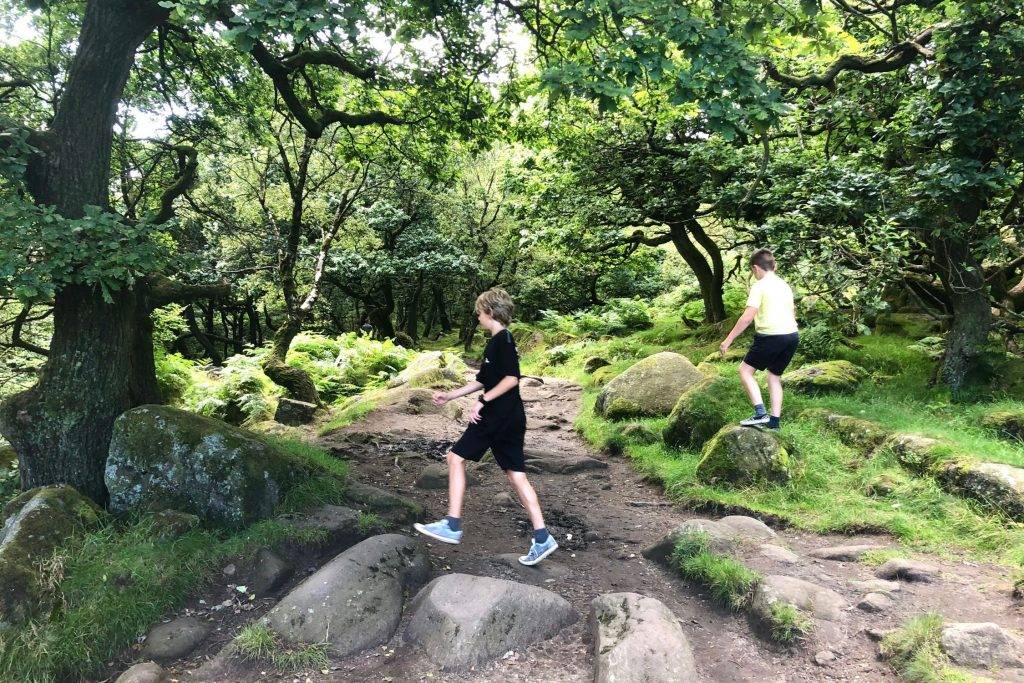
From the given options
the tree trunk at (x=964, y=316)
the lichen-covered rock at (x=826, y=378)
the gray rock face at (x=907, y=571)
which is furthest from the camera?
the lichen-covered rock at (x=826, y=378)

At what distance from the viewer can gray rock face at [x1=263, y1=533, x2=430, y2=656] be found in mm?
4242

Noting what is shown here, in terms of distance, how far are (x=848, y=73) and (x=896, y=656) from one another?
358 inches

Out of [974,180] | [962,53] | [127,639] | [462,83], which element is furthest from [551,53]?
[127,639]

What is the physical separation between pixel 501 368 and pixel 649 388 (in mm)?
6383

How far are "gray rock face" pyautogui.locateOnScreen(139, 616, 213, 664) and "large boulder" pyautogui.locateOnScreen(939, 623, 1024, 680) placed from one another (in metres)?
5.06

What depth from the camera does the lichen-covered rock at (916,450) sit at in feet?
20.6

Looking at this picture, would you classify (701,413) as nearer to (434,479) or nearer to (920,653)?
(434,479)

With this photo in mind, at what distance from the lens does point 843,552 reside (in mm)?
5238

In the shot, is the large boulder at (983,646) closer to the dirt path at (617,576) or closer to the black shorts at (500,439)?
the dirt path at (617,576)

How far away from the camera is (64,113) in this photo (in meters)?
6.03

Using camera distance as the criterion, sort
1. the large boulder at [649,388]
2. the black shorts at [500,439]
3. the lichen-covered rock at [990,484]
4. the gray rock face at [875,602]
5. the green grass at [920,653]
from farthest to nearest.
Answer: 1. the large boulder at [649,388]
2. the lichen-covered rock at [990,484]
3. the black shorts at [500,439]
4. the gray rock face at [875,602]
5. the green grass at [920,653]

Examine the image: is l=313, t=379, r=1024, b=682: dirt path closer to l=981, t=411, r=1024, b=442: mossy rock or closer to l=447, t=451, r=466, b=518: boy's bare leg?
l=447, t=451, r=466, b=518: boy's bare leg

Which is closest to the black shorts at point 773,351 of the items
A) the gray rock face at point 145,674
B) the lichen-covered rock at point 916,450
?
the lichen-covered rock at point 916,450

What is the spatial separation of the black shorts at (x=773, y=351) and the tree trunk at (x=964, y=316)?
10.7 ft
